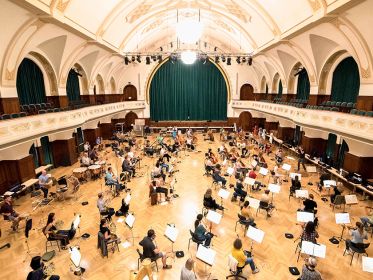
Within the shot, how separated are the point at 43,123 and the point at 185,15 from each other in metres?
13.8

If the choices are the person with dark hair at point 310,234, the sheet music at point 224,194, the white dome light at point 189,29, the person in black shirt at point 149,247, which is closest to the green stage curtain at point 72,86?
the white dome light at point 189,29

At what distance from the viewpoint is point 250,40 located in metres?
19.8

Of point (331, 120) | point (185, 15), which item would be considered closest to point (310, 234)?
point (331, 120)

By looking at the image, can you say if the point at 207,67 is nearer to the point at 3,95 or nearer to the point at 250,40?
the point at 250,40

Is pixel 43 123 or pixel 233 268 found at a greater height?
pixel 43 123

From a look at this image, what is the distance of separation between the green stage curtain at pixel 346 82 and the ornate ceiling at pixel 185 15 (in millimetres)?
4280

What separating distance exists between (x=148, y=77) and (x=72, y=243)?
22321 millimetres

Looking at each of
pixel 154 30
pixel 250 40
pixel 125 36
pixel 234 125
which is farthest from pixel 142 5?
pixel 234 125

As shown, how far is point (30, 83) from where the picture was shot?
48.6 feet

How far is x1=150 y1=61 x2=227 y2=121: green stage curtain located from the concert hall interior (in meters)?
4.75

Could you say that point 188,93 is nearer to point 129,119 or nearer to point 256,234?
point 129,119

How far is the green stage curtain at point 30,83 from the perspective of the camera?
1415 centimetres

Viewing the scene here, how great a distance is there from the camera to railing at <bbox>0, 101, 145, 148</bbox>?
32.3 feet

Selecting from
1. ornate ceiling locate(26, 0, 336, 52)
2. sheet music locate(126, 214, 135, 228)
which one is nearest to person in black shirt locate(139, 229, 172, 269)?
sheet music locate(126, 214, 135, 228)
